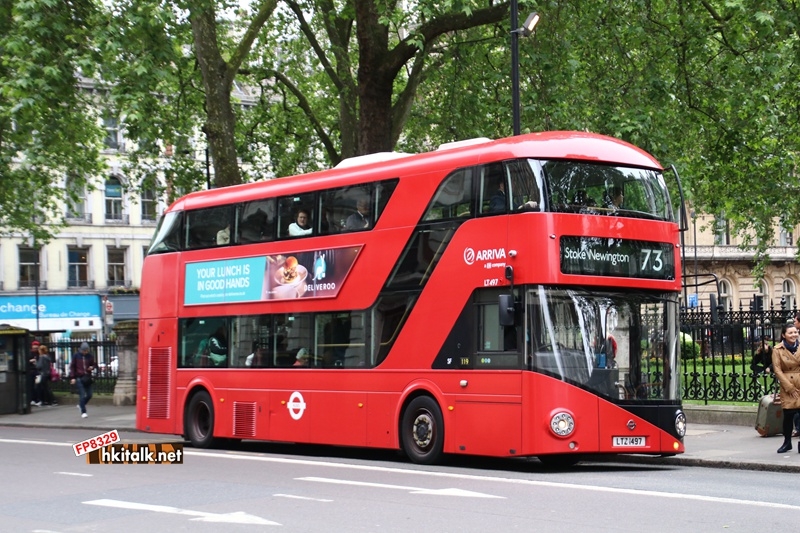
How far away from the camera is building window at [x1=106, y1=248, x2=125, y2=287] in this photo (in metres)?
65.5

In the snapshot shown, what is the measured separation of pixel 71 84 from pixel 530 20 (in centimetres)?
871

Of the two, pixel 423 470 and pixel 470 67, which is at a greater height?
pixel 470 67

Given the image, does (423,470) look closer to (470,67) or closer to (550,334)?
(550,334)

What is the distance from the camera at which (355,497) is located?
12.0 meters

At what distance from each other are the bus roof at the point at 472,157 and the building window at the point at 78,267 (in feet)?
155

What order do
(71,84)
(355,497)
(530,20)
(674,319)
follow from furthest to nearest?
(71,84) < (530,20) < (674,319) < (355,497)

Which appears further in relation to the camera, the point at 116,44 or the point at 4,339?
the point at 4,339

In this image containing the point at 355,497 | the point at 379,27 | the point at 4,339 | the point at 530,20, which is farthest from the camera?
the point at 4,339

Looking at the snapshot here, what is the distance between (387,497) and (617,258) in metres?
4.69

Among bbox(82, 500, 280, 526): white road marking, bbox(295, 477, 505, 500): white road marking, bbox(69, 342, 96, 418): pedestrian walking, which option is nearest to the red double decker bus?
bbox(295, 477, 505, 500): white road marking

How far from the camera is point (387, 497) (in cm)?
1184

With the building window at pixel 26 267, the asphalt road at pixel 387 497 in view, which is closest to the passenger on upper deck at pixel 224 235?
the asphalt road at pixel 387 497

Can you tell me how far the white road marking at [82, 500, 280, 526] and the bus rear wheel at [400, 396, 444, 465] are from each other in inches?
189

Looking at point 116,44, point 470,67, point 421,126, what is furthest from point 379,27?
point 421,126
